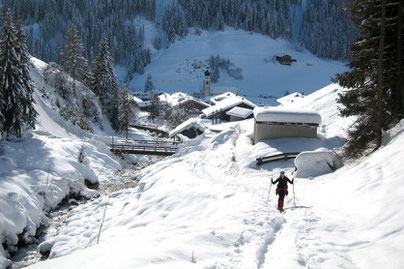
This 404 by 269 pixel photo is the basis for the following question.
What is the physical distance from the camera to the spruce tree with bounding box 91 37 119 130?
53062mm

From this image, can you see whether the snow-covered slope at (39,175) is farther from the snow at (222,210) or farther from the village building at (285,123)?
the village building at (285,123)

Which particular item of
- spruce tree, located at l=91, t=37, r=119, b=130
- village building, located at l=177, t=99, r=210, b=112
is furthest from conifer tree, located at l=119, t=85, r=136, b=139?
village building, located at l=177, t=99, r=210, b=112

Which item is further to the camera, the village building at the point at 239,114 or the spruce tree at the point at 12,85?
the village building at the point at 239,114

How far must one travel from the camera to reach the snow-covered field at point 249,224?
8453mm

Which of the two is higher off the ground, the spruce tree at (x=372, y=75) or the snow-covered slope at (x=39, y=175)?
the spruce tree at (x=372, y=75)

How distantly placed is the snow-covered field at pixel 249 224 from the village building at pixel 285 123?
16.7ft

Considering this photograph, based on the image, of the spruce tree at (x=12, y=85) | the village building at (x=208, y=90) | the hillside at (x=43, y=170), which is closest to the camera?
the hillside at (x=43, y=170)

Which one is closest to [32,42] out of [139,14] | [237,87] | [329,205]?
[139,14]

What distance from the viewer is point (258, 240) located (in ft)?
32.3

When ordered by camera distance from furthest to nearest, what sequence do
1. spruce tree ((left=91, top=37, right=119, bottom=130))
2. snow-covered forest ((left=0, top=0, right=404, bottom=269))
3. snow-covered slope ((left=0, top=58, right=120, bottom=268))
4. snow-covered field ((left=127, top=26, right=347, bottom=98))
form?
snow-covered field ((left=127, top=26, right=347, bottom=98)), spruce tree ((left=91, top=37, right=119, bottom=130)), snow-covered slope ((left=0, top=58, right=120, bottom=268)), snow-covered forest ((left=0, top=0, right=404, bottom=269))

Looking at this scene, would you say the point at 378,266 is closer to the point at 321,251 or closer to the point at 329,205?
the point at 321,251

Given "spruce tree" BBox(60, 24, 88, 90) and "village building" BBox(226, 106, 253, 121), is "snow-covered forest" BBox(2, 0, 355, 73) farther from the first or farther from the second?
"village building" BBox(226, 106, 253, 121)

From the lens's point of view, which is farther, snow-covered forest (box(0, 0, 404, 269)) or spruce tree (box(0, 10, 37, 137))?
spruce tree (box(0, 10, 37, 137))

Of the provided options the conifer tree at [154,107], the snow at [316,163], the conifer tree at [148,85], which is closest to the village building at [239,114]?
the conifer tree at [154,107]
